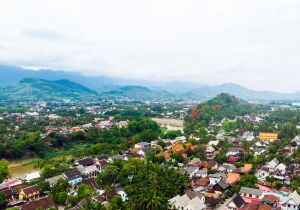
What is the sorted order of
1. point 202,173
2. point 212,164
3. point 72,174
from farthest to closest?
point 212,164 < point 202,173 < point 72,174

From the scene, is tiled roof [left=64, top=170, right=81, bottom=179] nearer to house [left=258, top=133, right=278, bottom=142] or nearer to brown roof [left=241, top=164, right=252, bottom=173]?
brown roof [left=241, top=164, right=252, bottom=173]

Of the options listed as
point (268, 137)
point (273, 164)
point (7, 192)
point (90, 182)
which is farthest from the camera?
point (268, 137)

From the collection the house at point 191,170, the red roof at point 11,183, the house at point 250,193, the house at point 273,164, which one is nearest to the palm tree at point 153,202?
the house at point 250,193

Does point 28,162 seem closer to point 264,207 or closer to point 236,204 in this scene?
point 236,204

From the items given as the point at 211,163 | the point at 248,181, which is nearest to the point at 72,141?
the point at 211,163

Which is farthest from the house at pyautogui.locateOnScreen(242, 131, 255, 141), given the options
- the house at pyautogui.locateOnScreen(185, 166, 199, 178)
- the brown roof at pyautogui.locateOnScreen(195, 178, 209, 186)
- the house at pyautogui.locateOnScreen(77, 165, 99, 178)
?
the house at pyautogui.locateOnScreen(77, 165, 99, 178)

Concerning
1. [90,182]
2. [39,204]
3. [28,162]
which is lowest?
[28,162]

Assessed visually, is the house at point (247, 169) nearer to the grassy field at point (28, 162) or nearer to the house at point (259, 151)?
the house at point (259, 151)

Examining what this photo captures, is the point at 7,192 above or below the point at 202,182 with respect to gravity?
below
